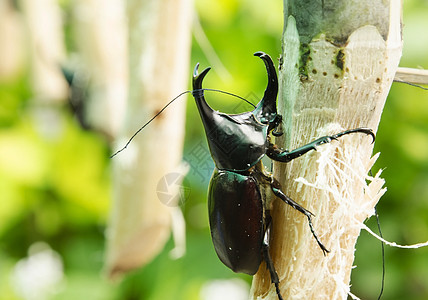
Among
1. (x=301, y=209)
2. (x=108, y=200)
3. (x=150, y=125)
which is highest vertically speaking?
(x=301, y=209)

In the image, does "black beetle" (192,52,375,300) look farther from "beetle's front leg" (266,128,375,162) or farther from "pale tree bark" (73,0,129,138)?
"pale tree bark" (73,0,129,138)

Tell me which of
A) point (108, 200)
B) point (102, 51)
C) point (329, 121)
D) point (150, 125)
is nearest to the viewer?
point (329, 121)

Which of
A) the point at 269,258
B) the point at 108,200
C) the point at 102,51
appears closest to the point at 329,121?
the point at 269,258

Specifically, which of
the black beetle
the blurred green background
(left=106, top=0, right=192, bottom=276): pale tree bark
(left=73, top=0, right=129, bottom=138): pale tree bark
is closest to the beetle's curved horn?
the black beetle

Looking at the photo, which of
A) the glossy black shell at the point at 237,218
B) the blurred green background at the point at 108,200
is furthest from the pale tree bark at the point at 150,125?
the blurred green background at the point at 108,200

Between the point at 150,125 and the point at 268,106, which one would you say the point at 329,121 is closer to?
the point at 268,106

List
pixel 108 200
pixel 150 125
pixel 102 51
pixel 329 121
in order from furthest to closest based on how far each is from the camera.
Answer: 1. pixel 108 200
2. pixel 102 51
3. pixel 150 125
4. pixel 329 121

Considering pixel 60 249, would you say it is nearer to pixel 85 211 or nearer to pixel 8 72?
pixel 85 211

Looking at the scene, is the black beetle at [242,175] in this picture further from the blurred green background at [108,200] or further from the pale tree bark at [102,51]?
the blurred green background at [108,200]
